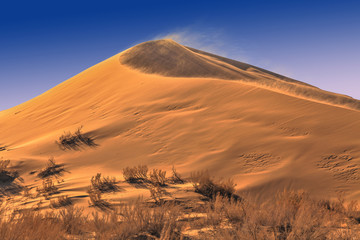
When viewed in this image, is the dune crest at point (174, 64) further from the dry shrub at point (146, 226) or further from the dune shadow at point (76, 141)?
the dry shrub at point (146, 226)

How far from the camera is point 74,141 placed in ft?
33.1

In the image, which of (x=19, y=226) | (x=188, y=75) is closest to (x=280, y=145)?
(x=19, y=226)

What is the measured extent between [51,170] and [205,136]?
4.79 m

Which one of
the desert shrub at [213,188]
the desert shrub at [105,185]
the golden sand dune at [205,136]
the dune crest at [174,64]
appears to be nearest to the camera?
the desert shrub at [213,188]

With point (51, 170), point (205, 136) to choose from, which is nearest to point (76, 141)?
point (51, 170)

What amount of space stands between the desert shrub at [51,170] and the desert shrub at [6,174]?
61cm

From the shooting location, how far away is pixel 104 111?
13297mm

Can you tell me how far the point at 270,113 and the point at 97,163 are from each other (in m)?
6.02

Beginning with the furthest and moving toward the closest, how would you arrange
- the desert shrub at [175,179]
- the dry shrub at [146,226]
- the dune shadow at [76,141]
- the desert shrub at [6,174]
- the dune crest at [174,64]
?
the dune crest at [174,64]
the dune shadow at [76,141]
the desert shrub at [6,174]
the desert shrub at [175,179]
the dry shrub at [146,226]

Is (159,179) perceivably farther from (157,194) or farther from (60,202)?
(60,202)

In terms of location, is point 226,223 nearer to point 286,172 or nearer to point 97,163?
point 286,172

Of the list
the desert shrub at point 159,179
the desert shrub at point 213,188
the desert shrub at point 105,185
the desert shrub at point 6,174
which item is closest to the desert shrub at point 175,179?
the desert shrub at point 159,179

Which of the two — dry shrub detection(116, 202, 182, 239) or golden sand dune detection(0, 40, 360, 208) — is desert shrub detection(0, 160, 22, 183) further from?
dry shrub detection(116, 202, 182, 239)

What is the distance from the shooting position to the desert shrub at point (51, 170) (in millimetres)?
7723
